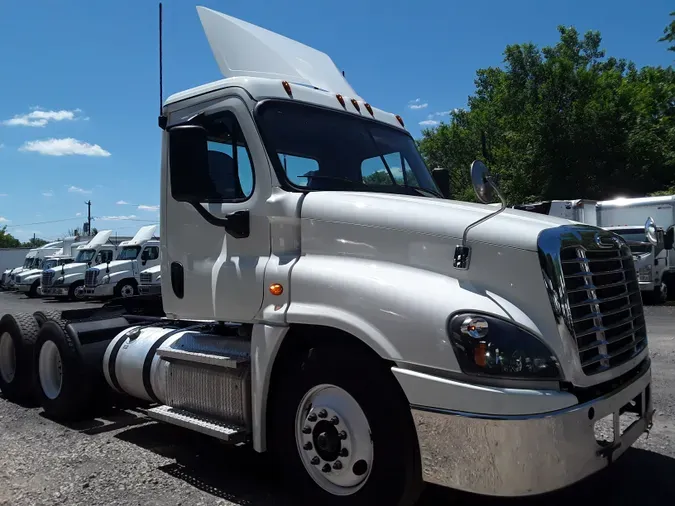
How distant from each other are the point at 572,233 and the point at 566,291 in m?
0.38

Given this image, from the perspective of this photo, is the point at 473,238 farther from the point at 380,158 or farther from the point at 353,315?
the point at 380,158

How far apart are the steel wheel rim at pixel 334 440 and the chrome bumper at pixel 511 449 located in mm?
412

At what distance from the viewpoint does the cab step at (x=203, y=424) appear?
3887mm

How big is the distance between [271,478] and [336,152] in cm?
235

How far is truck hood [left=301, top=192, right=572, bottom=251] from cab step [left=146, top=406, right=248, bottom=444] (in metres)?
1.30

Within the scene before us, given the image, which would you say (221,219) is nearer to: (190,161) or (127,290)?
(190,161)

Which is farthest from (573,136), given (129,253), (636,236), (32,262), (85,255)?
(32,262)

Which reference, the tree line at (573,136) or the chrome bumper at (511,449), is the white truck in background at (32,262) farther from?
the chrome bumper at (511,449)

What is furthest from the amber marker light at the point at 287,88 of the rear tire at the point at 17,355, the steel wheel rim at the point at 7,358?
the steel wheel rim at the point at 7,358

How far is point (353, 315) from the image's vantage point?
3.28 m

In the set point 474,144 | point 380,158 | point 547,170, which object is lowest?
point 380,158

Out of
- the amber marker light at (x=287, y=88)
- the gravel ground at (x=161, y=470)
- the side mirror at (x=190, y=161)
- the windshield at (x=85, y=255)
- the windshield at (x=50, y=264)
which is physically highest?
the amber marker light at (x=287, y=88)

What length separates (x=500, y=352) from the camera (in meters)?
2.87

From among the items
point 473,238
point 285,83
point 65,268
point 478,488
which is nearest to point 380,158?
point 285,83
